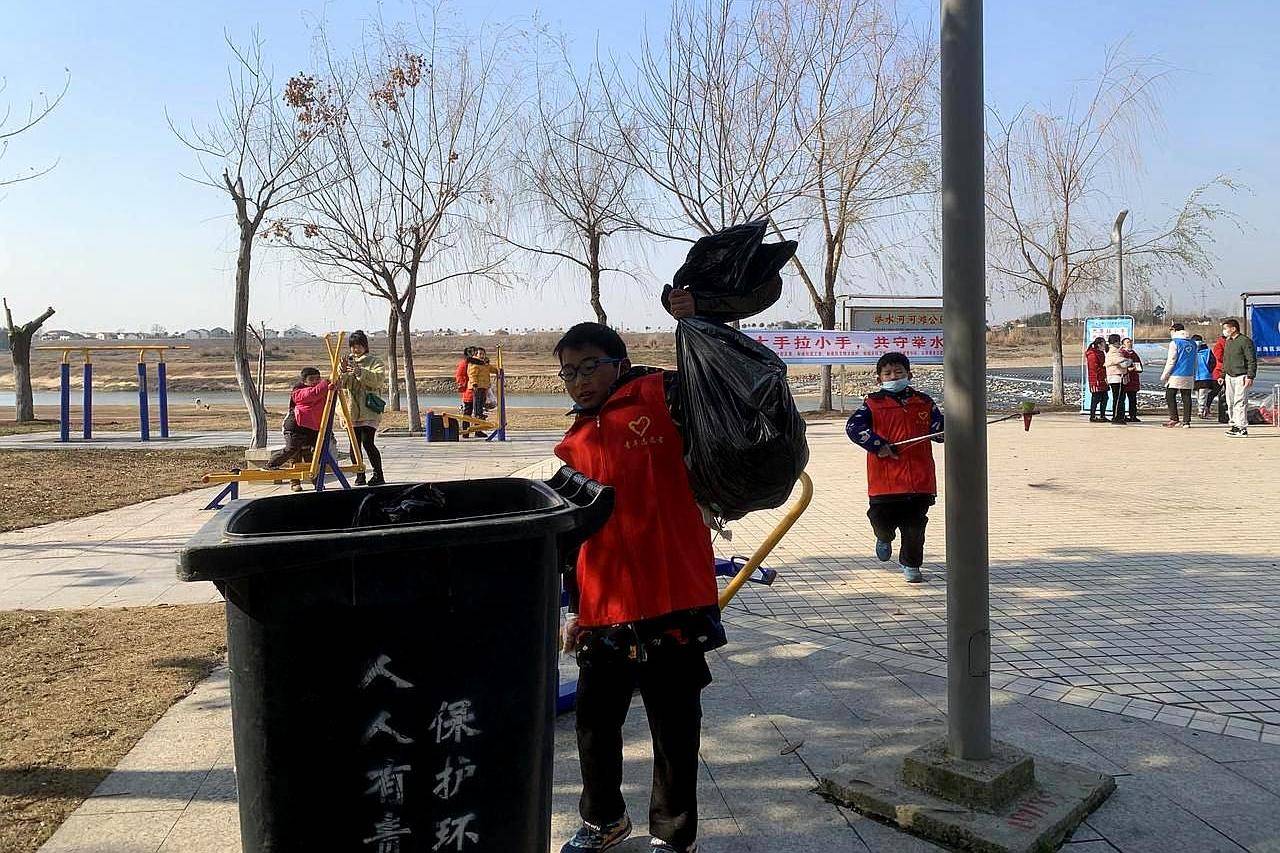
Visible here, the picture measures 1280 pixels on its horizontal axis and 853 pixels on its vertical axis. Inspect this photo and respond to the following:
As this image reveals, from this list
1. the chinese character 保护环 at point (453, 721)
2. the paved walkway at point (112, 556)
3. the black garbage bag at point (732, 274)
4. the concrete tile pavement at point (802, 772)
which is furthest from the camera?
the paved walkway at point (112, 556)

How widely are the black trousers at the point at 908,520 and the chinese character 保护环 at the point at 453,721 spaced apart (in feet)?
15.2

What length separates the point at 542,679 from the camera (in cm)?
212

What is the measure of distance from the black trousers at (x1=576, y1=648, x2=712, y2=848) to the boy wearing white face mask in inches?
143

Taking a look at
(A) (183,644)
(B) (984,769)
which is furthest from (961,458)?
(A) (183,644)

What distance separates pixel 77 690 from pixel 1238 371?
1575cm

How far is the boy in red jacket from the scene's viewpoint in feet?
8.61

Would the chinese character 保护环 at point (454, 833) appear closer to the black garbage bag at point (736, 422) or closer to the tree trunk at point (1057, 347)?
the black garbage bag at point (736, 422)

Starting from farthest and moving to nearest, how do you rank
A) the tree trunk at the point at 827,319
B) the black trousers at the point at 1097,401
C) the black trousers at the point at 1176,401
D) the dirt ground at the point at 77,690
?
the tree trunk at the point at 827,319
the black trousers at the point at 1097,401
the black trousers at the point at 1176,401
the dirt ground at the point at 77,690

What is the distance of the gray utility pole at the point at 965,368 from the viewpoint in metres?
2.95

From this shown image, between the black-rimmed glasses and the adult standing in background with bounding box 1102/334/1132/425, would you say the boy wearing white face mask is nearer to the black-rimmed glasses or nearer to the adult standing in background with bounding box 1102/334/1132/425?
the black-rimmed glasses

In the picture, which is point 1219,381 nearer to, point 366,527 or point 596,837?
point 596,837

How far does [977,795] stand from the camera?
2920 mm

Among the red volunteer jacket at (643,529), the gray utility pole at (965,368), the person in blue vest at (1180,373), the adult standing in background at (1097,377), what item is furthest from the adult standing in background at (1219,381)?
the red volunteer jacket at (643,529)

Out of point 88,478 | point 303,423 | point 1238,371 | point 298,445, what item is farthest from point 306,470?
point 1238,371
